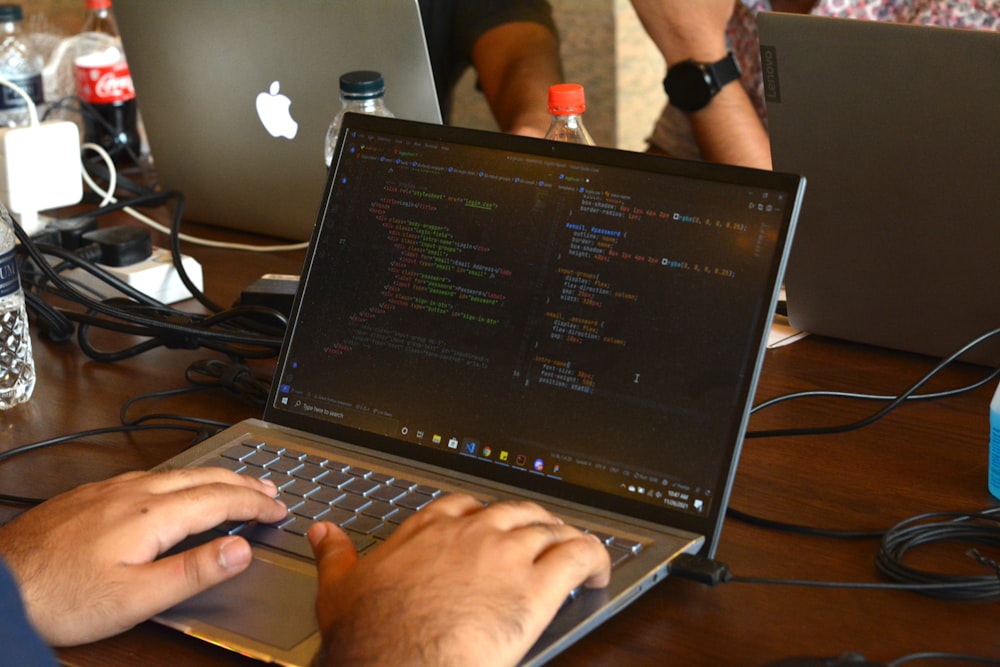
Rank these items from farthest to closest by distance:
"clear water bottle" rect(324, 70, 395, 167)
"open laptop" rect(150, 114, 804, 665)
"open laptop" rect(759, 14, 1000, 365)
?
"clear water bottle" rect(324, 70, 395, 167)
"open laptop" rect(759, 14, 1000, 365)
"open laptop" rect(150, 114, 804, 665)

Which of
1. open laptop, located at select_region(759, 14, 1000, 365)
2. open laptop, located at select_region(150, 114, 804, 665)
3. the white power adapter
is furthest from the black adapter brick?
open laptop, located at select_region(759, 14, 1000, 365)

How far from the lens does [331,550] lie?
69 cm

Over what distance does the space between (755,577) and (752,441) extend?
203 mm

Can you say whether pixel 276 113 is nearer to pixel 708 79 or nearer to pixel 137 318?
pixel 137 318

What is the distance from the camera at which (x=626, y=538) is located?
28.5 inches

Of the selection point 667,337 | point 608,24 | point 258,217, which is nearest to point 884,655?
point 667,337

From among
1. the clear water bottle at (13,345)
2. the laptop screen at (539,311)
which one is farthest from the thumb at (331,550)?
the clear water bottle at (13,345)

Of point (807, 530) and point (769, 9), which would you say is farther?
point (769, 9)

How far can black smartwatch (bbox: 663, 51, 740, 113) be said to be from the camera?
5.62 feet

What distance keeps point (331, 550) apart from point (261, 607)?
0.06 metres

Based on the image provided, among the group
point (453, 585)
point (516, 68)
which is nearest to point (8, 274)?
point (453, 585)

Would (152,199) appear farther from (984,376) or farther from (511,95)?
(984,376)

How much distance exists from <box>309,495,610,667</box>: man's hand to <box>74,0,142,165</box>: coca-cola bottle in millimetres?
1202

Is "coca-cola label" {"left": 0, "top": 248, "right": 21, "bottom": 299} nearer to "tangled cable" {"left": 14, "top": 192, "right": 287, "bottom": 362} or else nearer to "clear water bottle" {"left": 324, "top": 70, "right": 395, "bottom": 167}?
"tangled cable" {"left": 14, "top": 192, "right": 287, "bottom": 362}
